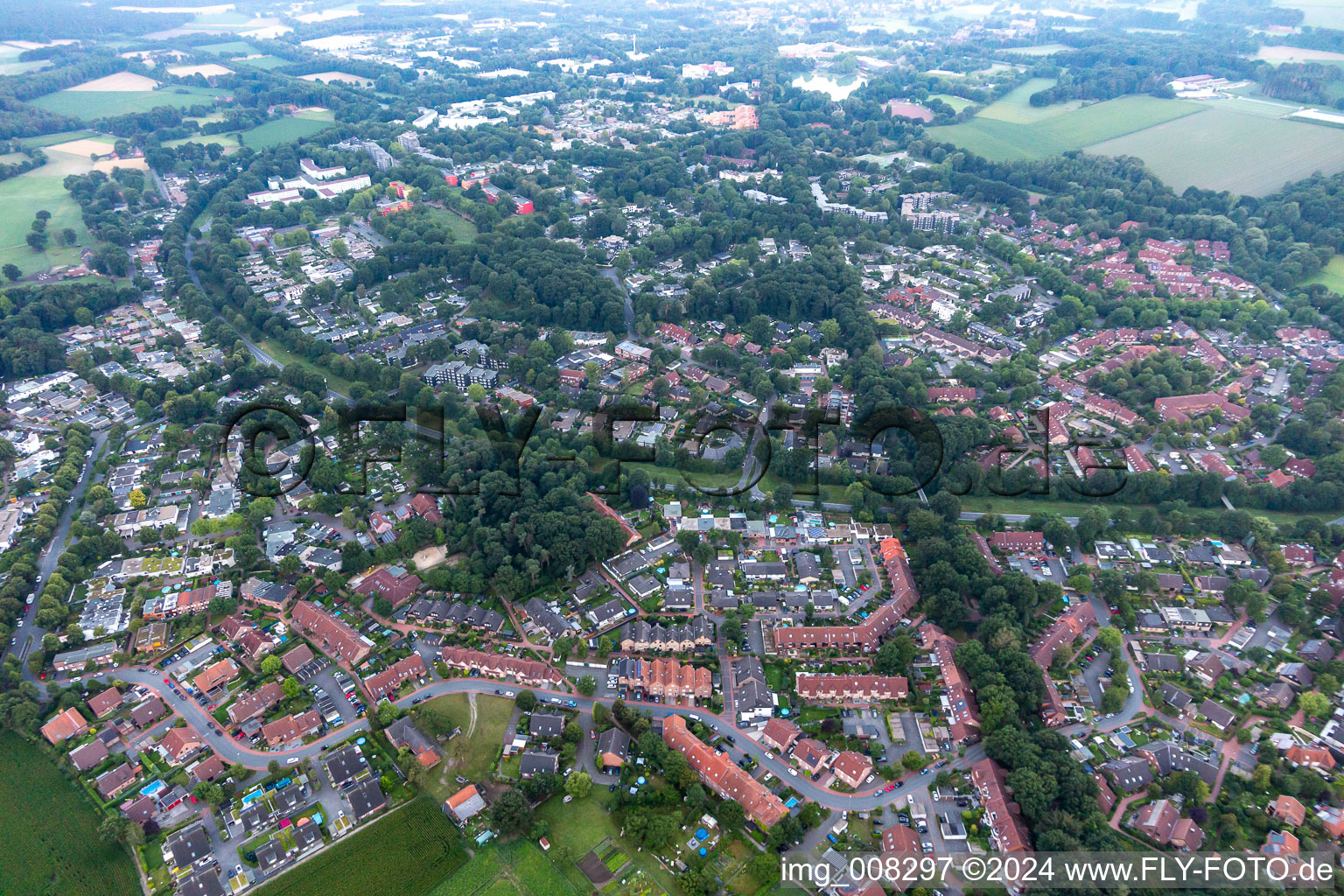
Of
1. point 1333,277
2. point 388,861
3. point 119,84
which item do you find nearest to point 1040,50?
point 1333,277

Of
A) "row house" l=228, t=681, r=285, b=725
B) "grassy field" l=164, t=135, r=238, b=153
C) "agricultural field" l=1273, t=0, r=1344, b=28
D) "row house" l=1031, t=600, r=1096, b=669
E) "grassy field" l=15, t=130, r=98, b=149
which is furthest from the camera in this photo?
"agricultural field" l=1273, t=0, r=1344, b=28

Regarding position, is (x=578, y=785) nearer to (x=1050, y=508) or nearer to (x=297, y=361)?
(x=1050, y=508)

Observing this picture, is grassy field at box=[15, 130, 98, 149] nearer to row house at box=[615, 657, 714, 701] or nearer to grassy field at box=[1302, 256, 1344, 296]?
row house at box=[615, 657, 714, 701]

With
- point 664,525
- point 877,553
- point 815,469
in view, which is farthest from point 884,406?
point 664,525

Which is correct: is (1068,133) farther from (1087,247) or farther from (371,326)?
(371,326)

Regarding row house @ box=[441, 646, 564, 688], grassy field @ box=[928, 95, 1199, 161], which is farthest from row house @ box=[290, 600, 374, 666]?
grassy field @ box=[928, 95, 1199, 161]

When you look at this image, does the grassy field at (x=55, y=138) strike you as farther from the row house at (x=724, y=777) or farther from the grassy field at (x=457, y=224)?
the row house at (x=724, y=777)
